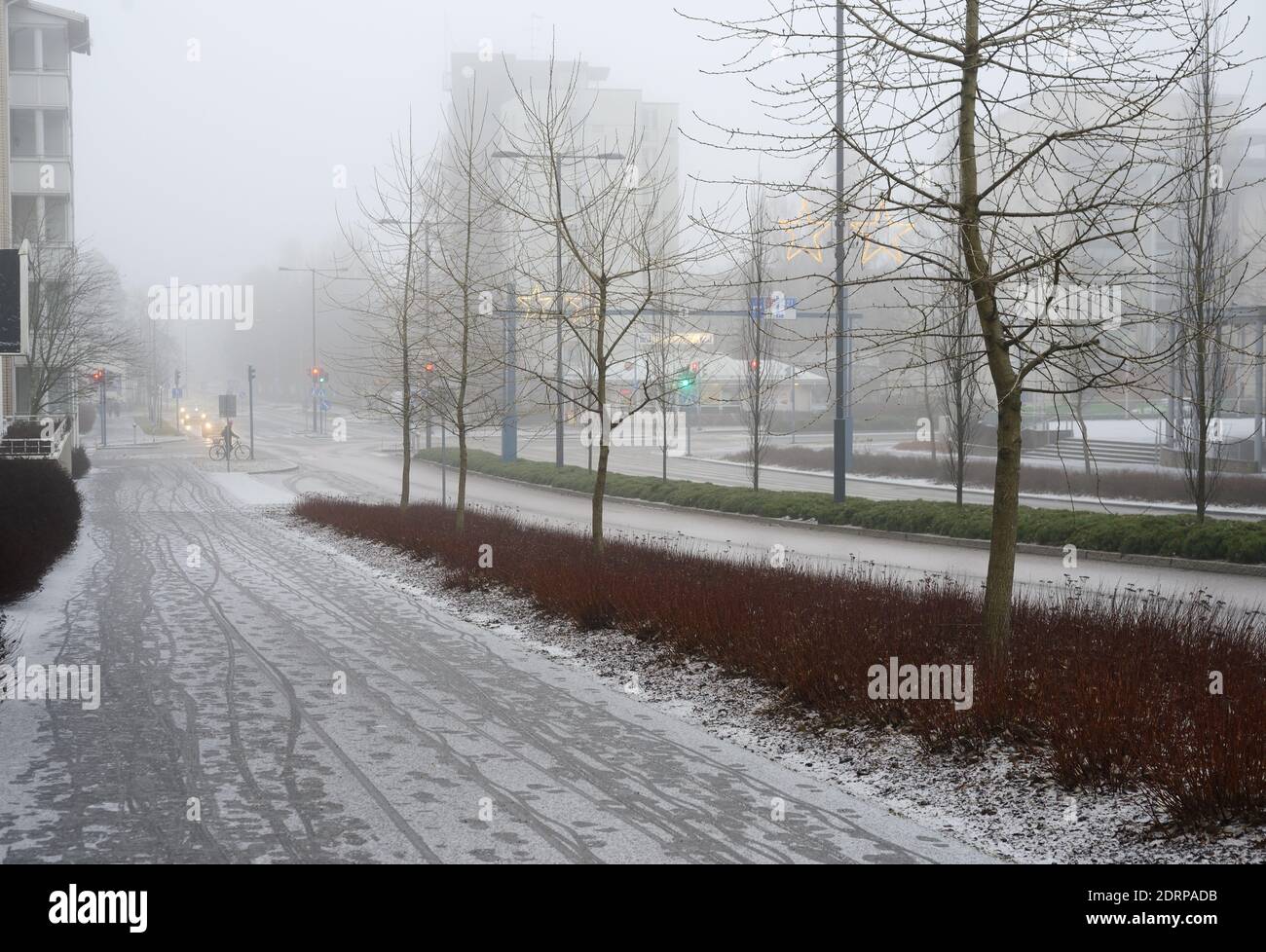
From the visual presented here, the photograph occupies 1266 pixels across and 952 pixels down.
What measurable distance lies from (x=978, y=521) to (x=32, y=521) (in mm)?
14936

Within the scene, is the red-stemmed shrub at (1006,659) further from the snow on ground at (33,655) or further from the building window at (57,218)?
A: the building window at (57,218)

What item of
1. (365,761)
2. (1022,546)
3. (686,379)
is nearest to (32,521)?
(686,379)

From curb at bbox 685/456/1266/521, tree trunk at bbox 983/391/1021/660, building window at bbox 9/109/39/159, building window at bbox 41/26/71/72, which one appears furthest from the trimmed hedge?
building window at bbox 41/26/71/72

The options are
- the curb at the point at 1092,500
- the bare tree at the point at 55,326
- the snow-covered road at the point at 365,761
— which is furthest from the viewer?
the bare tree at the point at 55,326

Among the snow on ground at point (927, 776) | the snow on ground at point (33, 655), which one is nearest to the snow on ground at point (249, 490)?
the snow on ground at point (33, 655)

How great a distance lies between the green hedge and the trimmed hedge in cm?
1316

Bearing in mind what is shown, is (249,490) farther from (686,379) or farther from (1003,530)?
(1003,530)

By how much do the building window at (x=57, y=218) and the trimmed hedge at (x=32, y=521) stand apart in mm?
30005

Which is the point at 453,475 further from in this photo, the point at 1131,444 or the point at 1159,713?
the point at 1159,713

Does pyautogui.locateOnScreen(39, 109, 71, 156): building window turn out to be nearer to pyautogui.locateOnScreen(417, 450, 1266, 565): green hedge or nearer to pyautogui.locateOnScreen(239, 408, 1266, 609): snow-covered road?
pyautogui.locateOnScreen(239, 408, 1266, 609): snow-covered road

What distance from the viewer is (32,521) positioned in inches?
722

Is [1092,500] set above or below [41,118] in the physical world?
below

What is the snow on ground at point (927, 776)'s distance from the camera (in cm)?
610
